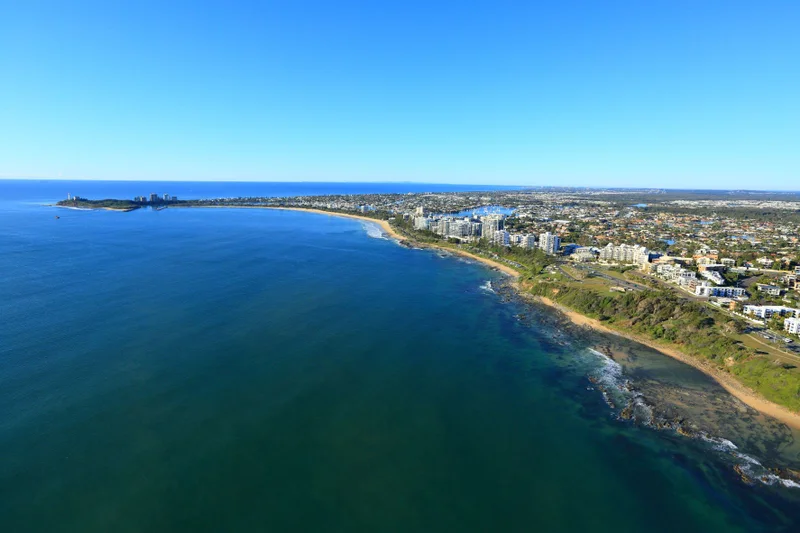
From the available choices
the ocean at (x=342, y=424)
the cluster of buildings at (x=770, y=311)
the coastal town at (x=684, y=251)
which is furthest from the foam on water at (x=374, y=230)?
the cluster of buildings at (x=770, y=311)

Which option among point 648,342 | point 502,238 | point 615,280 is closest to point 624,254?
point 615,280

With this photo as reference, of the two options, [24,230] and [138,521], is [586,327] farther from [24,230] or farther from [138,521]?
[24,230]

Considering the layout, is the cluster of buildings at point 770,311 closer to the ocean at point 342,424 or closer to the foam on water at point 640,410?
the ocean at point 342,424

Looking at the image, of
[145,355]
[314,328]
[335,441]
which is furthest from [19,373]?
[335,441]

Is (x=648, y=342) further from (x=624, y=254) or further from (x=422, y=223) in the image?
(x=422, y=223)

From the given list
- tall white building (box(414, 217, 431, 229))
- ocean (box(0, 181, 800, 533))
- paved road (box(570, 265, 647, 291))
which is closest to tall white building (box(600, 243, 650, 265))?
paved road (box(570, 265, 647, 291))

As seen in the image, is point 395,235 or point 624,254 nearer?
point 624,254

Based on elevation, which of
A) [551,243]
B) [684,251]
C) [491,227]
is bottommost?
[684,251]

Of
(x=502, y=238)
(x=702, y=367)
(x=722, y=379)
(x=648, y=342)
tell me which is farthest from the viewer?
(x=502, y=238)
